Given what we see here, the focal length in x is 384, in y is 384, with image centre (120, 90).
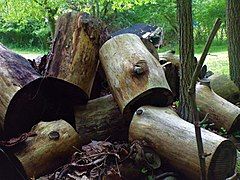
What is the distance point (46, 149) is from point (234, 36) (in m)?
3.52

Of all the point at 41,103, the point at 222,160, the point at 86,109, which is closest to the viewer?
the point at 222,160

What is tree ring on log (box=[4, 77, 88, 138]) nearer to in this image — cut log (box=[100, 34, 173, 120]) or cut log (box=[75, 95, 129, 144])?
cut log (box=[75, 95, 129, 144])

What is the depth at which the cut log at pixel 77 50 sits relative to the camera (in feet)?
12.8

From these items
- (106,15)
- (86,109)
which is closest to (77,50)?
(86,109)

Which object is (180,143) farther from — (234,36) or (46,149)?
(234,36)

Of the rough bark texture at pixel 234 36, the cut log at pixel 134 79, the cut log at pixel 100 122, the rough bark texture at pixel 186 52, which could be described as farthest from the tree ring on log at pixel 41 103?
the rough bark texture at pixel 234 36

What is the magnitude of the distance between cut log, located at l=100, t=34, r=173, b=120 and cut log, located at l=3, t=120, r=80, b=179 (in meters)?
0.59

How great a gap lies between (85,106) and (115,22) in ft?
40.5

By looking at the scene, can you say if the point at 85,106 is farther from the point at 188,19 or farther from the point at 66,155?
the point at 188,19

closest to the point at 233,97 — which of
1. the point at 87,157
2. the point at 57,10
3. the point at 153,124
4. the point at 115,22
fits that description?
the point at 153,124

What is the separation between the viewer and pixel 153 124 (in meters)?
3.42

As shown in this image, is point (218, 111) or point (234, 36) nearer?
point (218, 111)

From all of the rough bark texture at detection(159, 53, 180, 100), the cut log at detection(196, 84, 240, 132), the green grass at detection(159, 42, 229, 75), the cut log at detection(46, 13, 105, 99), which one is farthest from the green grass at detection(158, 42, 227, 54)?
the cut log at detection(46, 13, 105, 99)

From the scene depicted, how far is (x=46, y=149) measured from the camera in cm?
348
